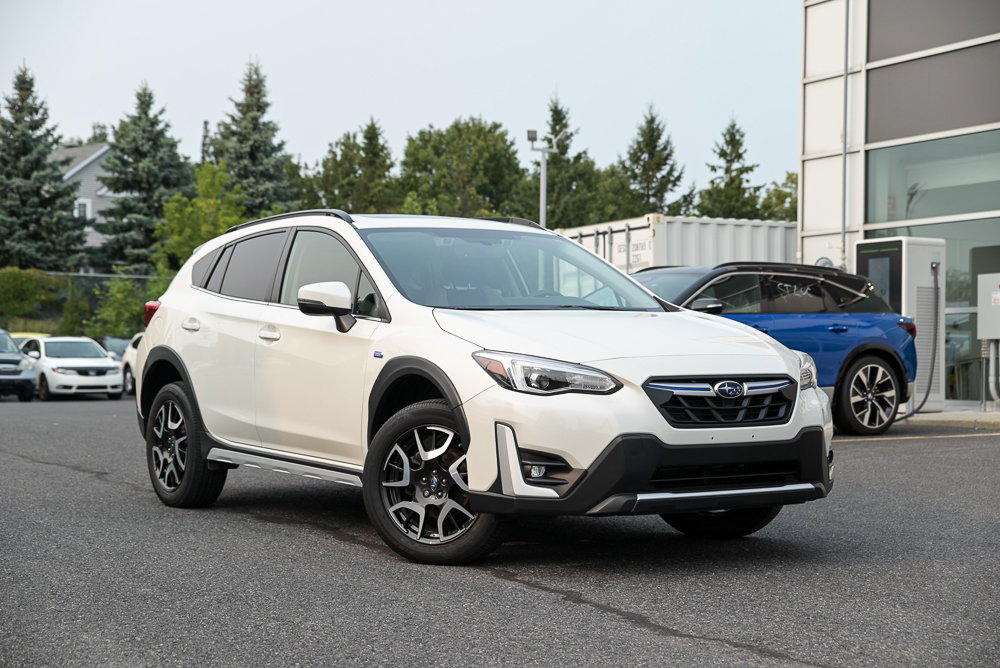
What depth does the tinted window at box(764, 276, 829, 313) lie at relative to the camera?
1269 cm

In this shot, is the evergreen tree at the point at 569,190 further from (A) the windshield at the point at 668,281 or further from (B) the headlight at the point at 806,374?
(B) the headlight at the point at 806,374

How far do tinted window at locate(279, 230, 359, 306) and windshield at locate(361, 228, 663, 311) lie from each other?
0.20 metres

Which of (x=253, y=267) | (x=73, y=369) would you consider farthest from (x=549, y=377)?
(x=73, y=369)

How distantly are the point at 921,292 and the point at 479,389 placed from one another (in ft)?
41.8

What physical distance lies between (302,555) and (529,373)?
160 centimetres

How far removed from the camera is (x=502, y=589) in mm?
5301

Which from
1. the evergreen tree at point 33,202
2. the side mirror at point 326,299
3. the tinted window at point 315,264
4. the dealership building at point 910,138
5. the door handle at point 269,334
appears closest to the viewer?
the side mirror at point 326,299

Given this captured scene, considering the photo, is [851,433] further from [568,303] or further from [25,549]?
[25,549]

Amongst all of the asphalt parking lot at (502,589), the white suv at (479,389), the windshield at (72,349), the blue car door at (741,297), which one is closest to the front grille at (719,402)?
the white suv at (479,389)

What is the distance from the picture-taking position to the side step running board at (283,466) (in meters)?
6.35

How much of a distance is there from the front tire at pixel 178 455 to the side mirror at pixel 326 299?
174 cm

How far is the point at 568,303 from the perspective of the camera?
6.51m

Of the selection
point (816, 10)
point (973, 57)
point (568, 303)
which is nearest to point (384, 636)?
point (568, 303)

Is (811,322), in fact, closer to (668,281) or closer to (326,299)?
(668,281)
